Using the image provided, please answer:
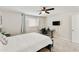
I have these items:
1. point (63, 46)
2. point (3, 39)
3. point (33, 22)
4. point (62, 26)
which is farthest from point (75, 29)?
point (3, 39)

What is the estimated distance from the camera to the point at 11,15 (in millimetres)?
994

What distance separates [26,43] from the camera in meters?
1.04

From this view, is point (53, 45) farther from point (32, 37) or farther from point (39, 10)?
point (39, 10)

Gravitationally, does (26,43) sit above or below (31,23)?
below

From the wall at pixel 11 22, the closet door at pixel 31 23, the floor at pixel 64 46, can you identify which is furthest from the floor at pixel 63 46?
the wall at pixel 11 22

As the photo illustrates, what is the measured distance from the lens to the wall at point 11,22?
97cm

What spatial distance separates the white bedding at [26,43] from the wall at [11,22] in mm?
90

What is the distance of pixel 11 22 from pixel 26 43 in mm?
334

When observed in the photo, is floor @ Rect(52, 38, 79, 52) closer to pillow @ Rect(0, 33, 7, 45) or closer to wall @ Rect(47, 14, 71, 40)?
wall @ Rect(47, 14, 71, 40)

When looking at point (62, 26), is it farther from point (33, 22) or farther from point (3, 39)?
point (3, 39)
